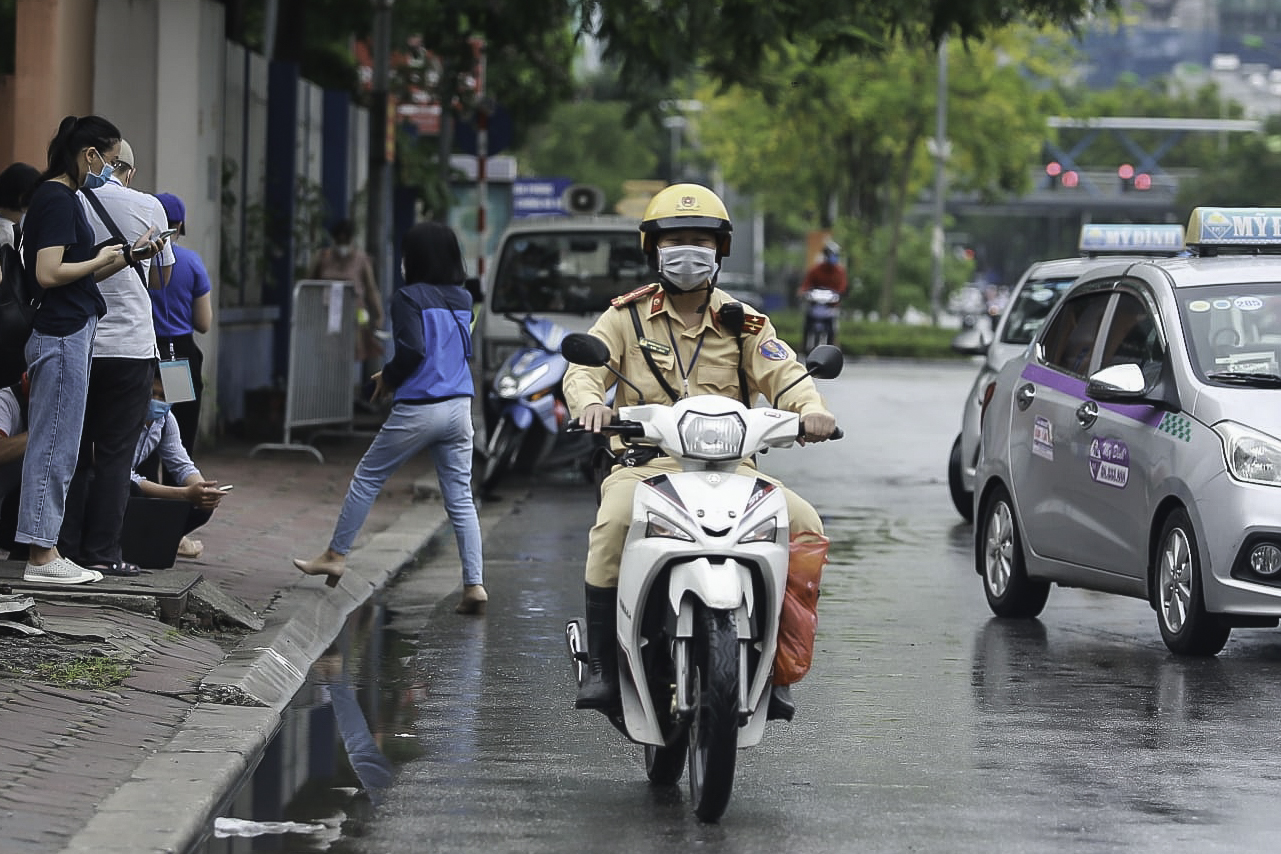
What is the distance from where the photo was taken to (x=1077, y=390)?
33.1 ft

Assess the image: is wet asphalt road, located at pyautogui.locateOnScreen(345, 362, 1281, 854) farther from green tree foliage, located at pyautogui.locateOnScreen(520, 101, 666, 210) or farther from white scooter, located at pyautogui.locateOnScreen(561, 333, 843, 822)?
green tree foliage, located at pyautogui.locateOnScreen(520, 101, 666, 210)

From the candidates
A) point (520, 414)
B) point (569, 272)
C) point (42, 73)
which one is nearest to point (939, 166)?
point (569, 272)

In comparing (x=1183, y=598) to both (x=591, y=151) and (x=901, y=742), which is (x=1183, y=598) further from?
(x=591, y=151)

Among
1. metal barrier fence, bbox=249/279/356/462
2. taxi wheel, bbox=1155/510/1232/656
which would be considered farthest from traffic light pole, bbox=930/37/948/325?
taxi wheel, bbox=1155/510/1232/656

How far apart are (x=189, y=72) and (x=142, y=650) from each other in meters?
9.39

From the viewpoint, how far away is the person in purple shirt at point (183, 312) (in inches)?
439

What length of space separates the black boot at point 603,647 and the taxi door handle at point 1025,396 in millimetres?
4548

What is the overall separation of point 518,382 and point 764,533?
10.2 meters

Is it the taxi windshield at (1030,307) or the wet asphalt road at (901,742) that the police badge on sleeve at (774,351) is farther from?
the taxi windshield at (1030,307)

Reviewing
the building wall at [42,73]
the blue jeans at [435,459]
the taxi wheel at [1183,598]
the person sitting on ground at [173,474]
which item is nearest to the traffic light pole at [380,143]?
the building wall at [42,73]

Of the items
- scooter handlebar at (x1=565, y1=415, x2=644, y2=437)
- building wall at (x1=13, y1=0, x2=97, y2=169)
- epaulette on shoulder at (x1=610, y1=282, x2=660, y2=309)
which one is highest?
building wall at (x1=13, y1=0, x2=97, y2=169)

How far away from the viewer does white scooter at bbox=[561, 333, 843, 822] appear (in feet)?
19.3

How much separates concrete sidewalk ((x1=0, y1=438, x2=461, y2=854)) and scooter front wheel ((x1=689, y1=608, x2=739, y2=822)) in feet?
4.18

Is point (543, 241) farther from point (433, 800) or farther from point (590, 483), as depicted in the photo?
point (433, 800)
